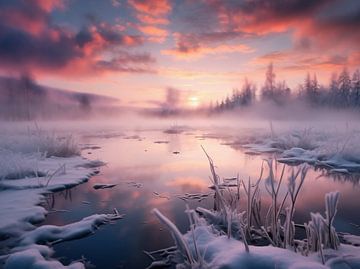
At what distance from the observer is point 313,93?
66688 millimetres

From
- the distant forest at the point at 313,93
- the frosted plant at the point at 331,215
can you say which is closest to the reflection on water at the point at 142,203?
the frosted plant at the point at 331,215

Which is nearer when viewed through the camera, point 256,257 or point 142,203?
point 256,257

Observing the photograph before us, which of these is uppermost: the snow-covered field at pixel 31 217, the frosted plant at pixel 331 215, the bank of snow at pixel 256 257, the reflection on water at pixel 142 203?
the frosted plant at pixel 331 215

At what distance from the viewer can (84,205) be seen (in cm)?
750

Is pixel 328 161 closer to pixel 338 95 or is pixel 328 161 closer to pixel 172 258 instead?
pixel 172 258

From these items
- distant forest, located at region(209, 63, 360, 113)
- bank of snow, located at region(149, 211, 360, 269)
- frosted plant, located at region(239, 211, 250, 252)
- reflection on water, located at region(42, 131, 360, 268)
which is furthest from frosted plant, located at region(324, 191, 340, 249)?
distant forest, located at region(209, 63, 360, 113)

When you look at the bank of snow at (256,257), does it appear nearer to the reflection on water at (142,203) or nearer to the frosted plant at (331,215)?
the frosted plant at (331,215)

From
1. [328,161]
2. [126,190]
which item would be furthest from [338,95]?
[126,190]

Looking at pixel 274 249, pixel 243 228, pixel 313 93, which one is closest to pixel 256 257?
pixel 274 249

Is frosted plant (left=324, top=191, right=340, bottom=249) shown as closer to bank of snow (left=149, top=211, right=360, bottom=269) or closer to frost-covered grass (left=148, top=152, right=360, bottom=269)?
frost-covered grass (left=148, top=152, right=360, bottom=269)

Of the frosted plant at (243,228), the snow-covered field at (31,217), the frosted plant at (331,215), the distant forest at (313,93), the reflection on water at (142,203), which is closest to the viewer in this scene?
the frosted plant at (331,215)

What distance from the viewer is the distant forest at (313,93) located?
5969cm

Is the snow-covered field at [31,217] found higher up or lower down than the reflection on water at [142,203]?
higher up

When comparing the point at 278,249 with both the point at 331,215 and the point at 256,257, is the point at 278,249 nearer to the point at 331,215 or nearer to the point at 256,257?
the point at 256,257
